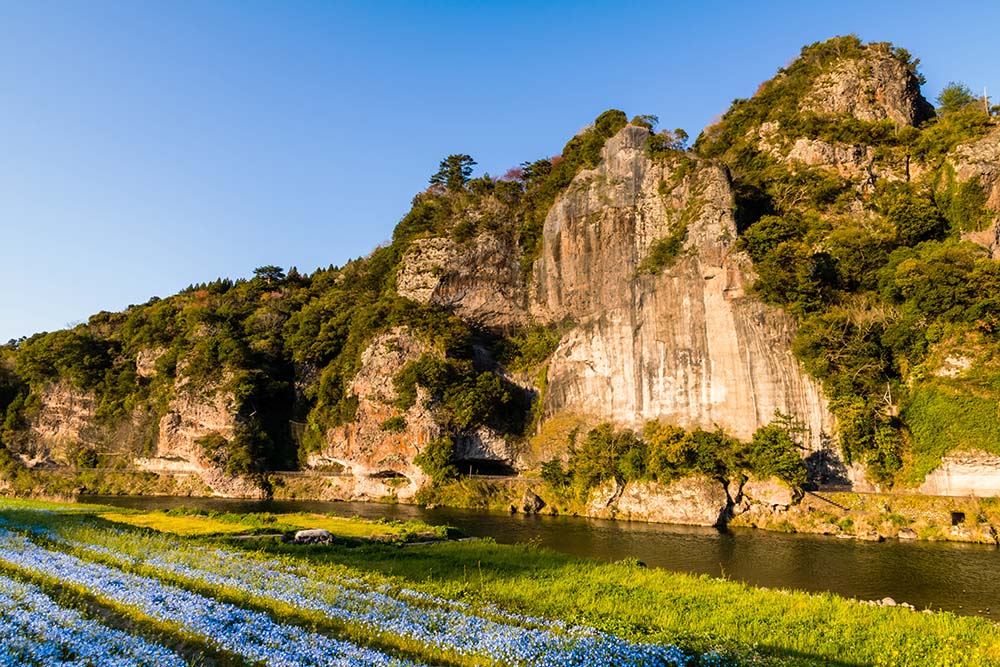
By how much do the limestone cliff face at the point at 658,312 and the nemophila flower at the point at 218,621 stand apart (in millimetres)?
43134

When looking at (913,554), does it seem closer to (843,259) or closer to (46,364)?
(843,259)

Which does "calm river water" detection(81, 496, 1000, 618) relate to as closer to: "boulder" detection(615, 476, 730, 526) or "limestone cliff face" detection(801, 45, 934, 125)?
"boulder" detection(615, 476, 730, 526)

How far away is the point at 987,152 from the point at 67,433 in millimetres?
104613

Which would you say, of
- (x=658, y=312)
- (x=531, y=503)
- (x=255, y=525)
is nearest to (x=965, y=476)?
(x=658, y=312)

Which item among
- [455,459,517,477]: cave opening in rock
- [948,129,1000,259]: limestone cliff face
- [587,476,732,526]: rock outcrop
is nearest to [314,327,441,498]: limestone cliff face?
[455,459,517,477]: cave opening in rock

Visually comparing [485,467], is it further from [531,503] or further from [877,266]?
[877,266]

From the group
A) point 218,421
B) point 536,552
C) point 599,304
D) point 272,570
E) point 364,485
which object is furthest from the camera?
point 218,421

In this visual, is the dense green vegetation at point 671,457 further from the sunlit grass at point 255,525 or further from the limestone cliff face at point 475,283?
the limestone cliff face at point 475,283

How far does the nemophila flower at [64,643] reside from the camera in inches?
287

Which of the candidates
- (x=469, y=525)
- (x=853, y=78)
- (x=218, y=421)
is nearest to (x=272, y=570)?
(x=469, y=525)

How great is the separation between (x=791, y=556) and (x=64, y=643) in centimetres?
3094

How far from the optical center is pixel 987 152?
1954 inches

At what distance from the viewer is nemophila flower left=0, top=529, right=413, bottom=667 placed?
807 cm

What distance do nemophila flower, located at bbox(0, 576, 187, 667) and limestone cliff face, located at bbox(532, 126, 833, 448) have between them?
45175 millimetres
